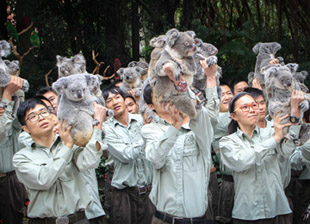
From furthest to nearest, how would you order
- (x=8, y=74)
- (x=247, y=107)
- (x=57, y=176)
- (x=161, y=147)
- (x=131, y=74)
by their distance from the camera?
1. (x=131, y=74)
2. (x=8, y=74)
3. (x=247, y=107)
4. (x=57, y=176)
5. (x=161, y=147)

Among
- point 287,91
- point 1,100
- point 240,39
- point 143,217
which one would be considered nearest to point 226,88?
point 287,91

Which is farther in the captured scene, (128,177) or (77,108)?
(128,177)

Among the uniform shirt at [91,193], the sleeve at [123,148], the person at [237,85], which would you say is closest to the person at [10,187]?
the uniform shirt at [91,193]

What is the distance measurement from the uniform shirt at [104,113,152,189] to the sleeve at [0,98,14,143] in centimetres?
106

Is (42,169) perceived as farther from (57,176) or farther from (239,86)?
(239,86)

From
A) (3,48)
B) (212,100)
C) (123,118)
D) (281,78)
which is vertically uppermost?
(3,48)

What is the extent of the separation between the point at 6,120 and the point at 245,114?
98.3 inches

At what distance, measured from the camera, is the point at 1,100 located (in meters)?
4.26

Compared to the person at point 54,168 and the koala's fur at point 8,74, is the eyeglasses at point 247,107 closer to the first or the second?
the person at point 54,168

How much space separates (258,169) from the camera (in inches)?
139

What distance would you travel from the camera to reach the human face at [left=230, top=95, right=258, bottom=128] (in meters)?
3.70

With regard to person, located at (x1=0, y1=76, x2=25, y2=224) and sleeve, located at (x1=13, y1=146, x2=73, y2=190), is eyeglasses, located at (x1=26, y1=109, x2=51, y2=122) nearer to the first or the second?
sleeve, located at (x1=13, y1=146, x2=73, y2=190)

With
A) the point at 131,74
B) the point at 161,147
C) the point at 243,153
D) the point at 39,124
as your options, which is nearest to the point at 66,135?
the point at 39,124

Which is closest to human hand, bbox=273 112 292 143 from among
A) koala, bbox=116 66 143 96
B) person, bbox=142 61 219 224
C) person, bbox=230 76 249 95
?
person, bbox=142 61 219 224
